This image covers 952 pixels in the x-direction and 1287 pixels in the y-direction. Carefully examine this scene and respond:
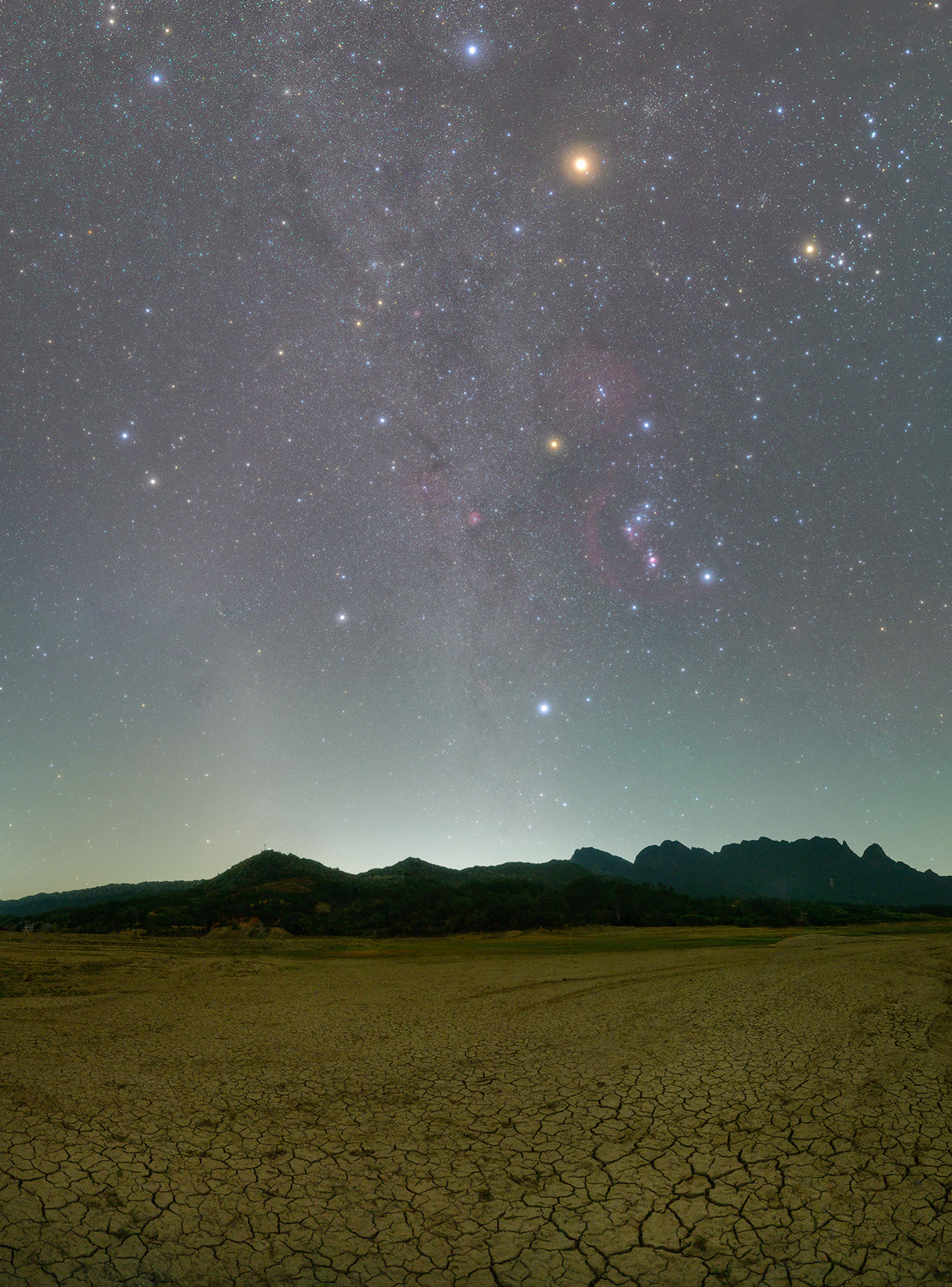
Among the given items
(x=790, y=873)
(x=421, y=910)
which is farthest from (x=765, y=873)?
(x=421, y=910)

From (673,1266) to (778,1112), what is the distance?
330cm

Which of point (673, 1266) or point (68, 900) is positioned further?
point (68, 900)

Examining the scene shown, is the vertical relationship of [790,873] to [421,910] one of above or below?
below

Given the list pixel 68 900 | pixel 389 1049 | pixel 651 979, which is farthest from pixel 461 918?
pixel 68 900

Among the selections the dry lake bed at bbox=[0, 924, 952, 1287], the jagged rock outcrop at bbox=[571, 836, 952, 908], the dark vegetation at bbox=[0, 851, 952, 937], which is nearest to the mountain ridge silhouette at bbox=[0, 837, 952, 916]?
the jagged rock outcrop at bbox=[571, 836, 952, 908]

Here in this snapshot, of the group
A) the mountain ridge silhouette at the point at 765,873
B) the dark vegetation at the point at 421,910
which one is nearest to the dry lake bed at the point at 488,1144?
the dark vegetation at the point at 421,910

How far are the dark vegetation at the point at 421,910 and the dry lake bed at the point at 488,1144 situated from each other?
44.0 m

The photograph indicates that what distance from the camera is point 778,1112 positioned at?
6.50 metres

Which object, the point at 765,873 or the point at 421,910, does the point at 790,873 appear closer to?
the point at 765,873

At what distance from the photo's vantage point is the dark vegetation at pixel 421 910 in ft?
174

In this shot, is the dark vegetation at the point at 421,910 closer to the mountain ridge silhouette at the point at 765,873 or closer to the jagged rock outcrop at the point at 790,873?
the mountain ridge silhouette at the point at 765,873

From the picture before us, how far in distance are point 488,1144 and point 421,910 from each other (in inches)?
2224

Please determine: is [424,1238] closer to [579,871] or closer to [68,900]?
[579,871]

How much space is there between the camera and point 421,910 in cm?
5725
